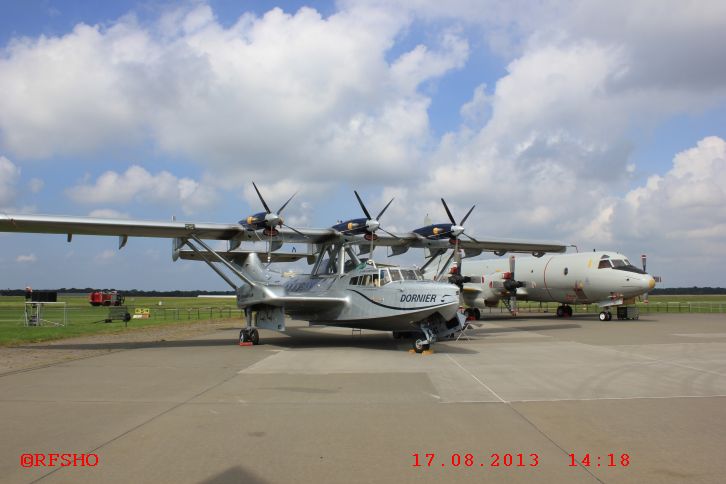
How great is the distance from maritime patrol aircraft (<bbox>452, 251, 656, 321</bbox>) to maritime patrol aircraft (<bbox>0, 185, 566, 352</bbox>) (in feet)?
29.1

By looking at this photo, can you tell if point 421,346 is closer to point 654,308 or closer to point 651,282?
point 651,282

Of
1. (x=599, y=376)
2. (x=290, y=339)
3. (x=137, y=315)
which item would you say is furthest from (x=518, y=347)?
(x=137, y=315)

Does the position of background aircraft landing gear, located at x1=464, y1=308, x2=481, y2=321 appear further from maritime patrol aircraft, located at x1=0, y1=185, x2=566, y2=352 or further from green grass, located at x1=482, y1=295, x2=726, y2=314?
maritime patrol aircraft, located at x1=0, y1=185, x2=566, y2=352

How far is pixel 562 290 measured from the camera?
3147 cm

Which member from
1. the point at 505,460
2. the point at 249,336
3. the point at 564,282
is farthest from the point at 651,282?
the point at 505,460

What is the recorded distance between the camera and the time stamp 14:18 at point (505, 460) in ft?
16.7

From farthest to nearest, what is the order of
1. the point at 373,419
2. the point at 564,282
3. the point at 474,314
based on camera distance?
the point at 474,314, the point at 564,282, the point at 373,419

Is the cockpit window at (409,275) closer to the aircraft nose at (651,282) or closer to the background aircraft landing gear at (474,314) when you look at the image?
the aircraft nose at (651,282)

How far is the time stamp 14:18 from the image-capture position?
5.10m

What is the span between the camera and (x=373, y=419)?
696cm

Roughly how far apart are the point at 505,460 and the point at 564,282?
91.6 ft

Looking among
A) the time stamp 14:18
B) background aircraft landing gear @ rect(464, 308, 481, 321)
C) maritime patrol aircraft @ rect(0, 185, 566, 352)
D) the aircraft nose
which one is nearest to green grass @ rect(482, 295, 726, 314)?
the aircraft nose

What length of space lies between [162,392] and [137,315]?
33.0 metres

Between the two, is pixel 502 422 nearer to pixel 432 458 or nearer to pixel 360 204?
pixel 432 458
